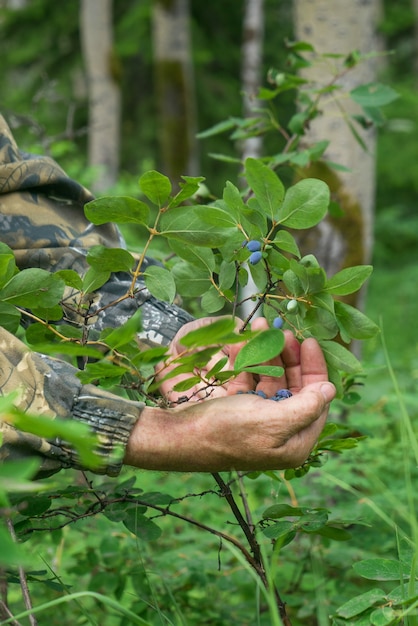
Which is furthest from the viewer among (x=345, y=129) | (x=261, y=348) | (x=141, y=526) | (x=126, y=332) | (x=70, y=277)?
(x=345, y=129)

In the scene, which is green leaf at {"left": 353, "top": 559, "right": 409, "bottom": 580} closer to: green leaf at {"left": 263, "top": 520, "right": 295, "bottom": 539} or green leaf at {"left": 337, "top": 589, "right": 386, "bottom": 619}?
green leaf at {"left": 337, "top": 589, "right": 386, "bottom": 619}

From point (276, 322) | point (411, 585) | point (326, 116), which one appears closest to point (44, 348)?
point (276, 322)

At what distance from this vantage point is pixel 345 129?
336 centimetres

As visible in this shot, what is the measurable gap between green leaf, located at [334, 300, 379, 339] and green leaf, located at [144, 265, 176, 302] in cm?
29

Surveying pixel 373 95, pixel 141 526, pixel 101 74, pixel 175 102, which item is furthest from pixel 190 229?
pixel 101 74

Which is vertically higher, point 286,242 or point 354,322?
point 286,242

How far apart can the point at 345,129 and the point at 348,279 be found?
2.18 m

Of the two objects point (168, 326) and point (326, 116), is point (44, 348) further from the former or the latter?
point (326, 116)

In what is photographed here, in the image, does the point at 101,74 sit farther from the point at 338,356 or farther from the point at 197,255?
the point at 338,356

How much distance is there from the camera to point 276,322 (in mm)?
1389

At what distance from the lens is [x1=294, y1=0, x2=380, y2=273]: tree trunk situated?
337 cm

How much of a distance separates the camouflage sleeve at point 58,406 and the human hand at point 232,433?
34 mm

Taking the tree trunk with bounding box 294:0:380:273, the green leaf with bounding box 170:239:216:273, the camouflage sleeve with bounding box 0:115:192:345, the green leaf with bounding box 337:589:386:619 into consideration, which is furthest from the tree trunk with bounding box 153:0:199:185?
the green leaf with bounding box 337:589:386:619

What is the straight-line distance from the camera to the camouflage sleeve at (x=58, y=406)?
4.32 feet
